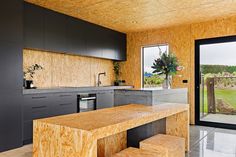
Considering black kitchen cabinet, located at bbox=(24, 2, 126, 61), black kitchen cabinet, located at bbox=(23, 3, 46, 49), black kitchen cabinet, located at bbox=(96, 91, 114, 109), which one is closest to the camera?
black kitchen cabinet, located at bbox=(23, 3, 46, 49)

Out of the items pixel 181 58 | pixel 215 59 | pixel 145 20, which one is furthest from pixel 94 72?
pixel 215 59

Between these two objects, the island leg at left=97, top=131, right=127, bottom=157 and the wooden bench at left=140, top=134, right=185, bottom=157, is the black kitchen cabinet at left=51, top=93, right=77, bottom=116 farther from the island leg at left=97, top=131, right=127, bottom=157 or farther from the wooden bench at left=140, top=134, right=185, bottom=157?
the wooden bench at left=140, top=134, right=185, bottom=157

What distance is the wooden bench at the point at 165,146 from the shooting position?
244cm

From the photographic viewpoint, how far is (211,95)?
5363 mm

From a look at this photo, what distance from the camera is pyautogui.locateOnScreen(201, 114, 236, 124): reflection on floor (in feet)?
16.5

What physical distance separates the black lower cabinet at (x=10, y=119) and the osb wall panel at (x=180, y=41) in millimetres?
3798

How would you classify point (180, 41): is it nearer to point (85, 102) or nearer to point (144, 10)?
point (144, 10)

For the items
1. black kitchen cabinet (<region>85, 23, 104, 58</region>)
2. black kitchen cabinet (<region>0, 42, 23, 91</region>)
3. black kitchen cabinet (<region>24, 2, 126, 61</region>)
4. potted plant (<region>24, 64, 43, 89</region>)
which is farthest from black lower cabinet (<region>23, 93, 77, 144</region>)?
black kitchen cabinet (<region>85, 23, 104, 58</region>)

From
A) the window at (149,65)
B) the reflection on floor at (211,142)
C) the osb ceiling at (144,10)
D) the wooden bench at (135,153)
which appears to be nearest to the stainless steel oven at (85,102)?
the osb ceiling at (144,10)

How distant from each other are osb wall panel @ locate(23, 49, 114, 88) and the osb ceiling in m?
1.09

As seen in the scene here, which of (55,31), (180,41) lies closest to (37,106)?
(55,31)

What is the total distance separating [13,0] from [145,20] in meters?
3.02

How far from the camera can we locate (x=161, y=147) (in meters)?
2.45

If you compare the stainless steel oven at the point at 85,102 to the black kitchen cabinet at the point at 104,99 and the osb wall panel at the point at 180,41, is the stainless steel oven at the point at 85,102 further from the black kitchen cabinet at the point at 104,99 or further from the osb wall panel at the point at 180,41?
the osb wall panel at the point at 180,41
